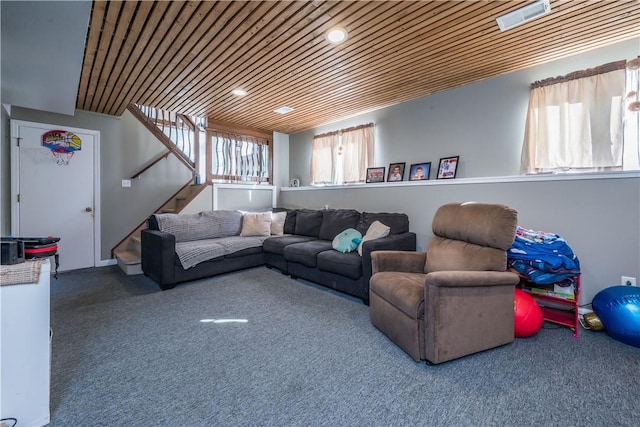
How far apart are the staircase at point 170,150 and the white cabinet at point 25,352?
3129 mm

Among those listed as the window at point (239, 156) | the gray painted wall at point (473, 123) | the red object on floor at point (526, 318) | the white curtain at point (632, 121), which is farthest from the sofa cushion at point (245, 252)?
the white curtain at point (632, 121)

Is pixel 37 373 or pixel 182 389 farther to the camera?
pixel 182 389

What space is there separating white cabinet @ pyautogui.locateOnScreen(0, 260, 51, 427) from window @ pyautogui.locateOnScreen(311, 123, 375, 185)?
4006 mm

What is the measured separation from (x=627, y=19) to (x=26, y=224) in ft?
21.9

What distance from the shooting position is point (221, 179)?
534 cm

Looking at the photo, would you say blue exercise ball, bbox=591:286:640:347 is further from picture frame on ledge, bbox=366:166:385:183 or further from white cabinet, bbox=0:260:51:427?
white cabinet, bbox=0:260:51:427

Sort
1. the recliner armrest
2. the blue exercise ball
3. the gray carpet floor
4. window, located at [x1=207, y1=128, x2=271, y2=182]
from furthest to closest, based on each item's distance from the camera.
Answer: window, located at [x1=207, y1=128, x2=271, y2=182]
the blue exercise ball
the recliner armrest
the gray carpet floor

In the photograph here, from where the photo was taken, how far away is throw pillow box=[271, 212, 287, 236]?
15.3 ft

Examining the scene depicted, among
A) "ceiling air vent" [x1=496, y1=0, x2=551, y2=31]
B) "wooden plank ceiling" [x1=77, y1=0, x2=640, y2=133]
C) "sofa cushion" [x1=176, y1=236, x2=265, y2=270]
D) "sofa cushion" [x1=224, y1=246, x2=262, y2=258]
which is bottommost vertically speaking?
"sofa cushion" [x1=224, y1=246, x2=262, y2=258]

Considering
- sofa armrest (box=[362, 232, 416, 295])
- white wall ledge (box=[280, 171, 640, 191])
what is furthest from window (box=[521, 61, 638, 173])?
sofa armrest (box=[362, 232, 416, 295])

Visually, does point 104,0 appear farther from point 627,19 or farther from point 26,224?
point 627,19

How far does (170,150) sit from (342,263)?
3.81 metres

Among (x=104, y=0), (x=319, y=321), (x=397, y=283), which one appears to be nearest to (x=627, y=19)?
(x=397, y=283)

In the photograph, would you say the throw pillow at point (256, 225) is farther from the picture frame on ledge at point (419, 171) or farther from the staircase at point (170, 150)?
the picture frame on ledge at point (419, 171)
